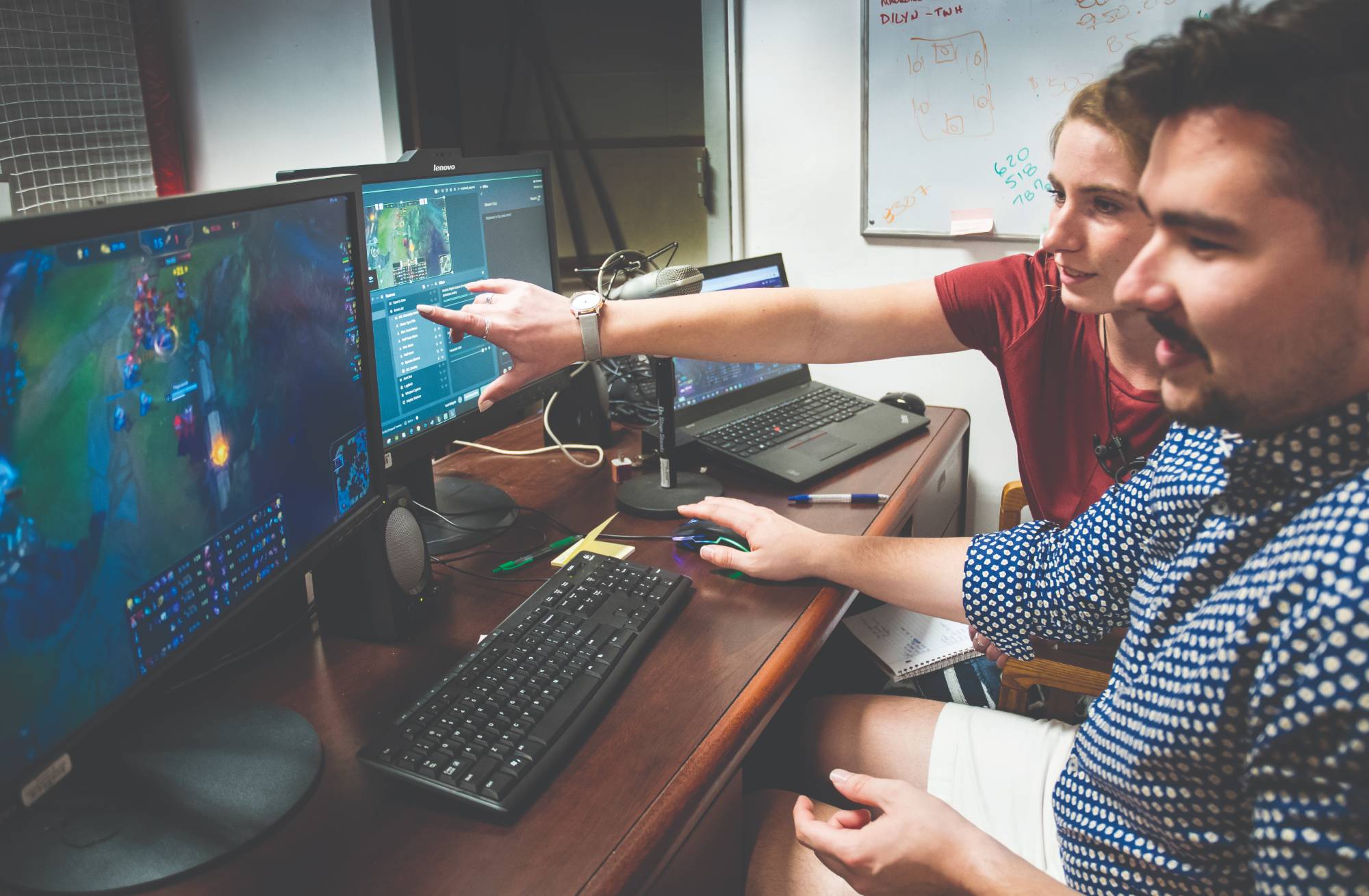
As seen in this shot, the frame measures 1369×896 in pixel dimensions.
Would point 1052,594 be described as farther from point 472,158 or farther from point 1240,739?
point 472,158

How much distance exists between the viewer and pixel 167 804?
0.76 m

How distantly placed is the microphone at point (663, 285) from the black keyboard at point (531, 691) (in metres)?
0.44

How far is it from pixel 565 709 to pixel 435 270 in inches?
25.9

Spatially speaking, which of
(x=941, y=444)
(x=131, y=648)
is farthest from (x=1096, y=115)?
(x=131, y=648)

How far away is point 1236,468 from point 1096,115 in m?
0.61

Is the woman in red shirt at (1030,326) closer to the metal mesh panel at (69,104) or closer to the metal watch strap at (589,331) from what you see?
the metal watch strap at (589,331)

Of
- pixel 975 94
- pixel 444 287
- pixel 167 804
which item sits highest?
pixel 975 94

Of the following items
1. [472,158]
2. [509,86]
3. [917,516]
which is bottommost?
[917,516]

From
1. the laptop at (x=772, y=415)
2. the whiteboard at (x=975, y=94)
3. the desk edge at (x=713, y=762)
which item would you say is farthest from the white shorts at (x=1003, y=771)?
the whiteboard at (x=975, y=94)

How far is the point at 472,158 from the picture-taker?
A: 130 cm

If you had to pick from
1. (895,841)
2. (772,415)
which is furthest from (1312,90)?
(772,415)

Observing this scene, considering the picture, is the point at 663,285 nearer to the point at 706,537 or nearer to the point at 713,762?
the point at 706,537

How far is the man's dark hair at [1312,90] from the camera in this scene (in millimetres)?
579

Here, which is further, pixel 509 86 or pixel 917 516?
pixel 509 86
